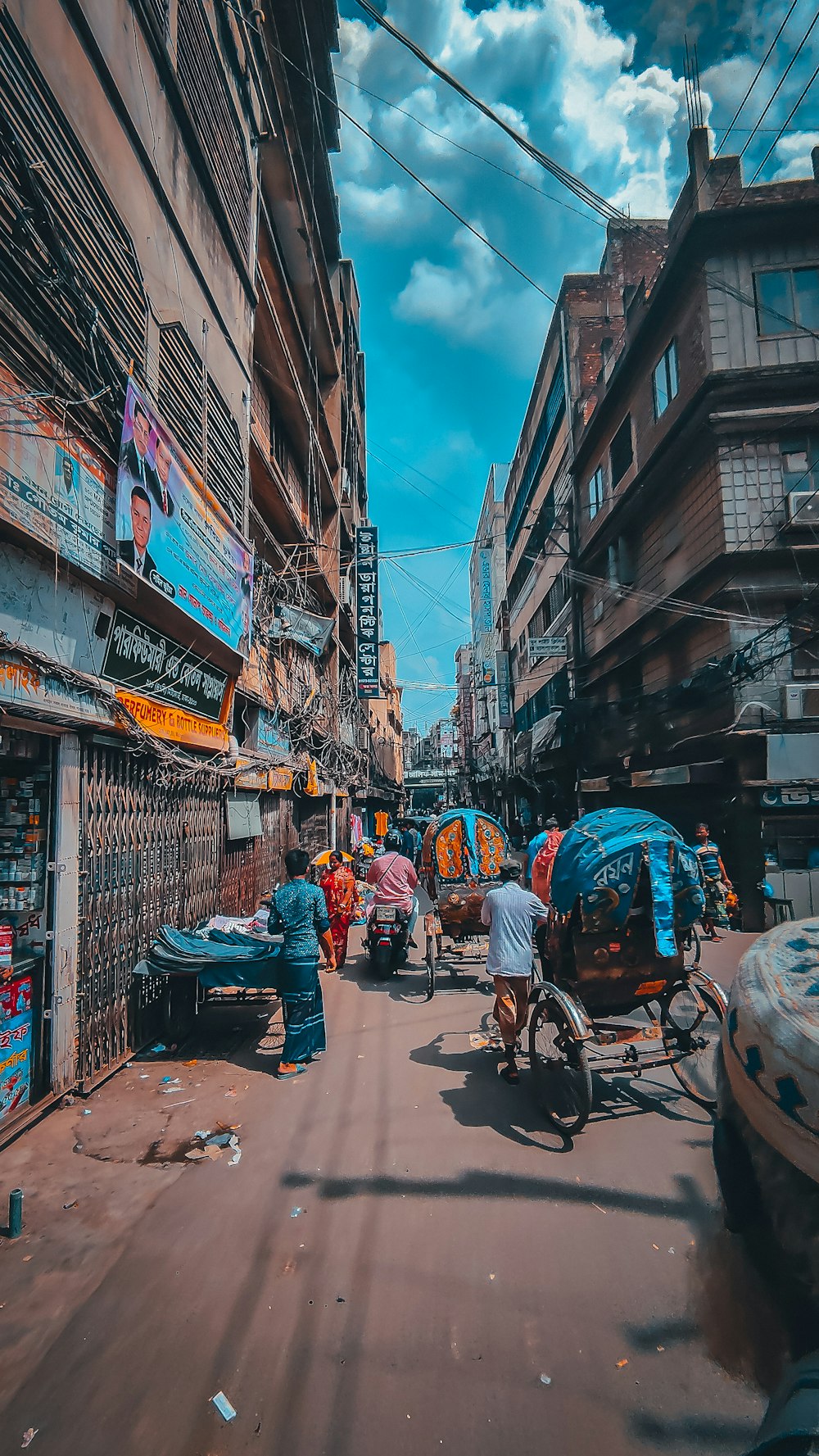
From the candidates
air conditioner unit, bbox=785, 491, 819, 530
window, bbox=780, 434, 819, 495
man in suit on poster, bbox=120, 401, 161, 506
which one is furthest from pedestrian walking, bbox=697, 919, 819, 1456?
window, bbox=780, 434, 819, 495

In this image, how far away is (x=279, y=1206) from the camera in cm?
366

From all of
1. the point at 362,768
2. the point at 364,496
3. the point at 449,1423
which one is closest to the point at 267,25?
the point at 449,1423

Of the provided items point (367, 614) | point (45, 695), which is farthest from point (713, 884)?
point (367, 614)

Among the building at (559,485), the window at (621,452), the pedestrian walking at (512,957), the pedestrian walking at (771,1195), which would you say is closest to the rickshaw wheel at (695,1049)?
the pedestrian walking at (512,957)

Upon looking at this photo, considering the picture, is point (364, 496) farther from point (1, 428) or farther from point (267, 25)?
point (1, 428)

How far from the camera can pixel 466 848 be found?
9633 mm

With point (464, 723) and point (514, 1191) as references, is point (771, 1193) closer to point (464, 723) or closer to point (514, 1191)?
point (514, 1191)

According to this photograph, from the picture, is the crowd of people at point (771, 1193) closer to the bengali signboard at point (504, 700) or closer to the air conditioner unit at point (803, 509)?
the air conditioner unit at point (803, 509)

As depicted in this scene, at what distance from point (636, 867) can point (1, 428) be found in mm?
5273

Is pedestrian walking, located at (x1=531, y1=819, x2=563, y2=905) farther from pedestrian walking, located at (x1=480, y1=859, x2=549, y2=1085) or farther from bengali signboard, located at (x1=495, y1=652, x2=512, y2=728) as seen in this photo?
bengali signboard, located at (x1=495, y1=652, x2=512, y2=728)

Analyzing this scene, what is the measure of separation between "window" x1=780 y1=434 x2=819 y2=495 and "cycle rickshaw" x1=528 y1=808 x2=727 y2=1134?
12053 mm

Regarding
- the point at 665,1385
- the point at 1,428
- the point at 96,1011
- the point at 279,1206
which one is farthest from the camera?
the point at 96,1011

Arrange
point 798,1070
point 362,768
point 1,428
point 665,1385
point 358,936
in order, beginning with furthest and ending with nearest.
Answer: point 362,768, point 358,936, point 1,428, point 665,1385, point 798,1070

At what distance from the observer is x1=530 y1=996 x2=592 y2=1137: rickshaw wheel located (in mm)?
4195
